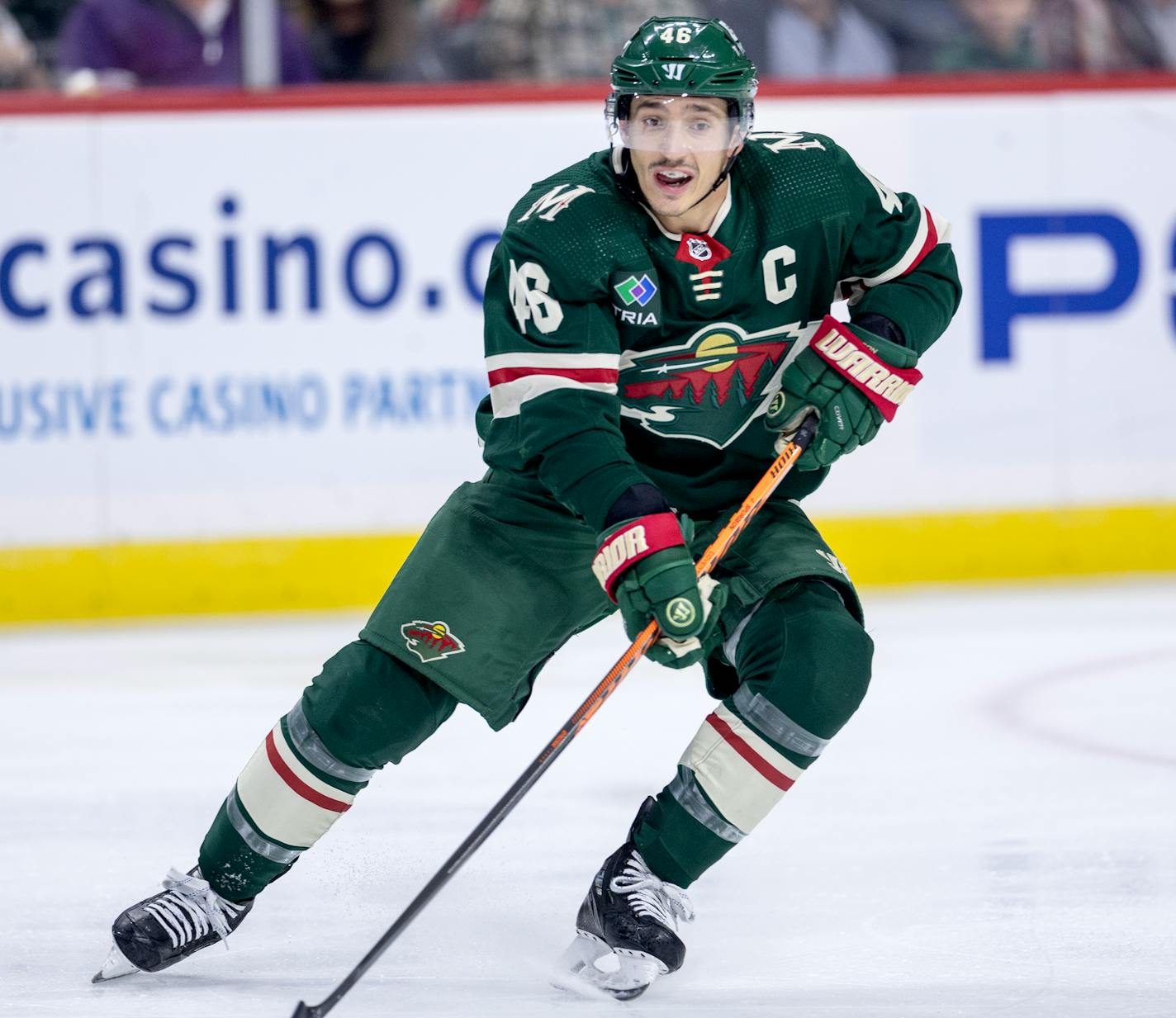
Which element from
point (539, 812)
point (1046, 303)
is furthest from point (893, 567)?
point (539, 812)

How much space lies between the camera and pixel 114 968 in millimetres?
2164

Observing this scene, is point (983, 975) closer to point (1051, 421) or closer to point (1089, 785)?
point (1089, 785)

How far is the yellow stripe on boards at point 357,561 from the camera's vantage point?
14.5ft

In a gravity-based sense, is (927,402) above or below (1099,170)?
below

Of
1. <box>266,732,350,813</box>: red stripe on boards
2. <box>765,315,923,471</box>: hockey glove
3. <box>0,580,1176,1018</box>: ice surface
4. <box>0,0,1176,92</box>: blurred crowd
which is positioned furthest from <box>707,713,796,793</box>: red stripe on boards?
<box>0,0,1176,92</box>: blurred crowd

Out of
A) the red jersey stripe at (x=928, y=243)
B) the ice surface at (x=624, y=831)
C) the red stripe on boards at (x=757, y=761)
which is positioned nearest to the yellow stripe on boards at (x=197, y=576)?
the ice surface at (x=624, y=831)

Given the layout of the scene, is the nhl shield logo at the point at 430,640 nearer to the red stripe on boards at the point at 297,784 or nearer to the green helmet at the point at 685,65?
the red stripe on boards at the point at 297,784

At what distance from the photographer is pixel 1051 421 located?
15.4 feet

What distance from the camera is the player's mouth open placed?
A: 6.93 feet

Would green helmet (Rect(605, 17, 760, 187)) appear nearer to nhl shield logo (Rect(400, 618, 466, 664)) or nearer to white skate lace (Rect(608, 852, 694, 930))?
nhl shield logo (Rect(400, 618, 466, 664))

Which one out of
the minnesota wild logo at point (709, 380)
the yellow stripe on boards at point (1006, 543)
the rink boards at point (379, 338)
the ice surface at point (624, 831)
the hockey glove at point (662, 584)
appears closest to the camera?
the hockey glove at point (662, 584)

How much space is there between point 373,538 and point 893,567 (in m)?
1.23

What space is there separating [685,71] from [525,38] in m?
2.61

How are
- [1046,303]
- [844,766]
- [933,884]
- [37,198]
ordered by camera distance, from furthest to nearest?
[1046,303] → [37,198] → [844,766] → [933,884]
